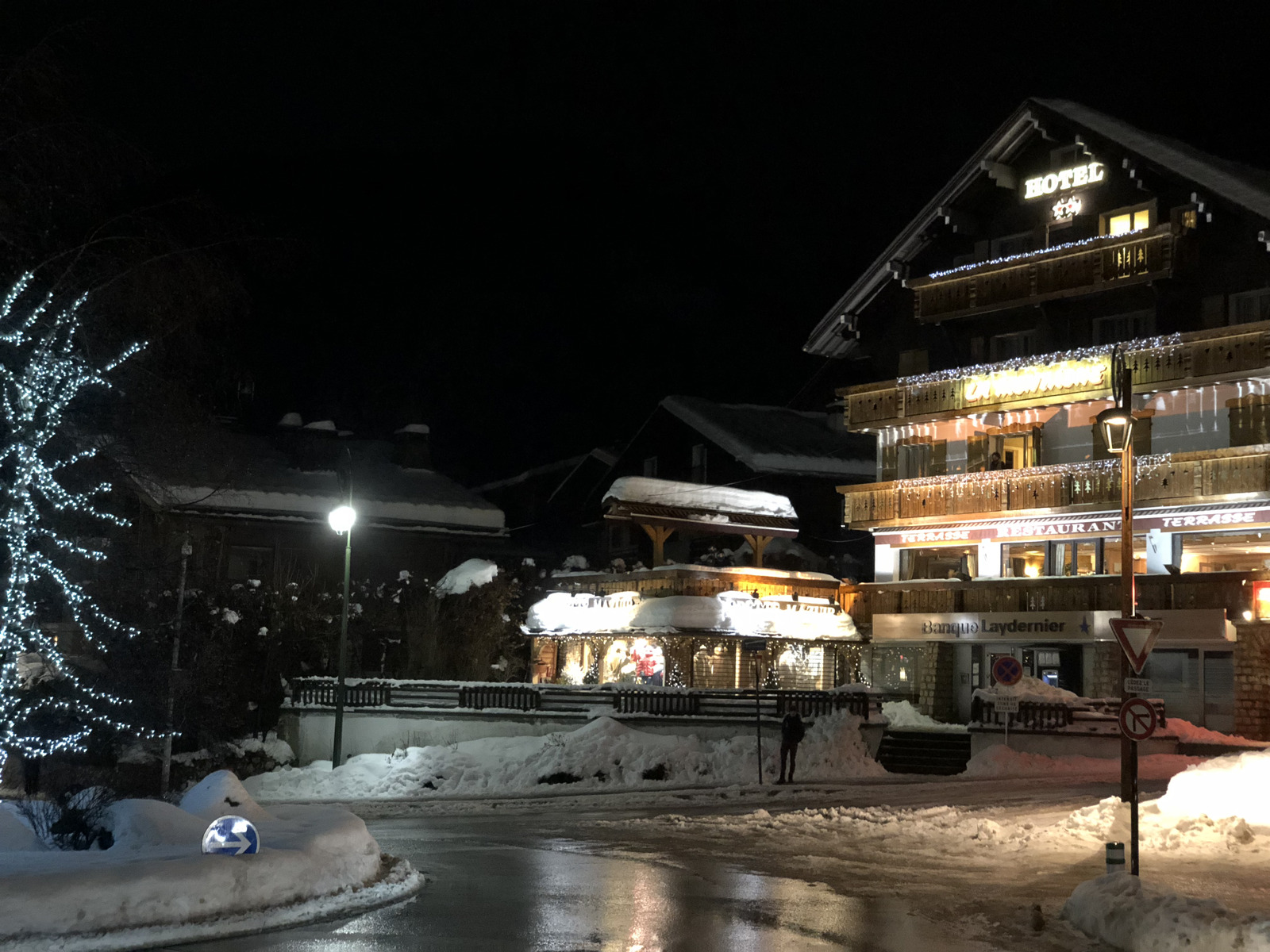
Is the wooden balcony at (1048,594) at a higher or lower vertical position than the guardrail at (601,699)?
higher

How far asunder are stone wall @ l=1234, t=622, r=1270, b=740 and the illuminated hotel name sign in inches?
312

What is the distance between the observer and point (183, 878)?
41.9 ft

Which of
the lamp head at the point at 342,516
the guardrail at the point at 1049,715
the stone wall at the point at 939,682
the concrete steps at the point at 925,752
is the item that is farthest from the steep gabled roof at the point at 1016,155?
the lamp head at the point at 342,516

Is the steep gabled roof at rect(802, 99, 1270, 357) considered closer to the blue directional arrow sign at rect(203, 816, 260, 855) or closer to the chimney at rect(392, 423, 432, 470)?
the chimney at rect(392, 423, 432, 470)

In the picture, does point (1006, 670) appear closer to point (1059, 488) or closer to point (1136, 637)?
point (1059, 488)

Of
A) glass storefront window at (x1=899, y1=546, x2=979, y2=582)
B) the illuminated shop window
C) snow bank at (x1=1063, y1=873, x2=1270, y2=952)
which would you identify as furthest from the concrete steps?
snow bank at (x1=1063, y1=873, x2=1270, y2=952)

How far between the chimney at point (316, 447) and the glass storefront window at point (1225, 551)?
1326 inches

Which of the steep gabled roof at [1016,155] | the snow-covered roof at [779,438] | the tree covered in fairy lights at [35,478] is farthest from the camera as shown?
the snow-covered roof at [779,438]

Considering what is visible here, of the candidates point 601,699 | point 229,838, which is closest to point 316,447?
point 601,699

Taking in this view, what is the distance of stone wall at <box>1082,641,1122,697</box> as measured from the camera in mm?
38531

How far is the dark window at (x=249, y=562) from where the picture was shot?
51875mm

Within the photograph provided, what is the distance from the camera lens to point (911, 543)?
45.2m

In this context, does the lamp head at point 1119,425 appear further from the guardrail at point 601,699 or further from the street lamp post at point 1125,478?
the guardrail at point 601,699

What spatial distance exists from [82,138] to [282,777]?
74.9 ft
